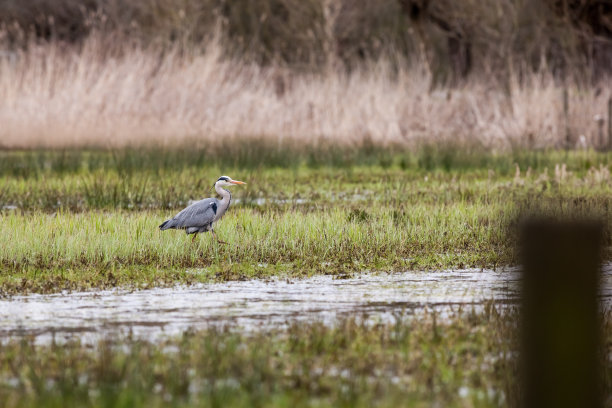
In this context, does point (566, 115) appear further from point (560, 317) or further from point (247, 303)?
point (560, 317)

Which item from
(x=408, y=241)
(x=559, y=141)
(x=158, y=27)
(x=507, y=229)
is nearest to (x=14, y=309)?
(x=408, y=241)

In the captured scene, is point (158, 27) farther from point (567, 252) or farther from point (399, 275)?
point (567, 252)

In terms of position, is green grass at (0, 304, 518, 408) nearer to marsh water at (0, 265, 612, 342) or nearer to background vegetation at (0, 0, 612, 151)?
marsh water at (0, 265, 612, 342)

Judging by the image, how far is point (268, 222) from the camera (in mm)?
10578

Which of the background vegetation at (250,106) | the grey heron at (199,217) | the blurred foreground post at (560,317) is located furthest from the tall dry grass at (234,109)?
the blurred foreground post at (560,317)

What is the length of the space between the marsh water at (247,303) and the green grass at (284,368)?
38cm

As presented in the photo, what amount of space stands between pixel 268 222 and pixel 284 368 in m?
5.18

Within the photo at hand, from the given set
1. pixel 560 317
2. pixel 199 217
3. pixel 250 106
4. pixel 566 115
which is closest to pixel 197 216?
pixel 199 217

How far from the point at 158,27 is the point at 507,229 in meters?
25.0

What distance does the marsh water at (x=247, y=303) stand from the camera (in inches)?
254

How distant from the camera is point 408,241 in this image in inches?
395

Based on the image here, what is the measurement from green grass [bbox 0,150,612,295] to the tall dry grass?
2.89 metres

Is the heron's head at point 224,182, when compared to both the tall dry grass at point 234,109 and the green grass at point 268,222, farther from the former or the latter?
the tall dry grass at point 234,109

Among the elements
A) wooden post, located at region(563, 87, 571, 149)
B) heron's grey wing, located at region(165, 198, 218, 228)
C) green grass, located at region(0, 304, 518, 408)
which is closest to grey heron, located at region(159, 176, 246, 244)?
heron's grey wing, located at region(165, 198, 218, 228)
